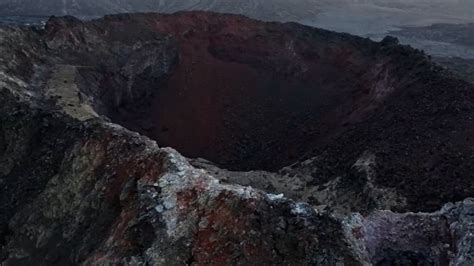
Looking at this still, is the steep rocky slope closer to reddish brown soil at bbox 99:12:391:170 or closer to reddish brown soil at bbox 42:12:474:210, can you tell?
reddish brown soil at bbox 99:12:391:170

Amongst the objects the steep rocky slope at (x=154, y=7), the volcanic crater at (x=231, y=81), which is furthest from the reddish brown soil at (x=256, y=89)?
the steep rocky slope at (x=154, y=7)

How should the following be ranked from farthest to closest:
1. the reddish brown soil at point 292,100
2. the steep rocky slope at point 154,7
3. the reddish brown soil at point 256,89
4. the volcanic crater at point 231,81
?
the steep rocky slope at point 154,7, the reddish brown soil at point 256,89, the volcanic crater at point 231,81, the reddish brown soil at point 292,100

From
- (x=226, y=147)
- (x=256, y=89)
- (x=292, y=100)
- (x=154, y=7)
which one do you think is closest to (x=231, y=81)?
(x=256, y=89)

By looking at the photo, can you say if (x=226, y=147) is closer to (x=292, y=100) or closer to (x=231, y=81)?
(x=292, y=100)

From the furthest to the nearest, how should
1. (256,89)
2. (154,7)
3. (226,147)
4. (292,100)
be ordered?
1. (154,7)
2. (256,89)
3. (292,100)
4. (226,147)

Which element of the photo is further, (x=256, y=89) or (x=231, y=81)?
(x=231, y=81)

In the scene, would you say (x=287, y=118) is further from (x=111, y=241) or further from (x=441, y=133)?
(x=111, y=241)

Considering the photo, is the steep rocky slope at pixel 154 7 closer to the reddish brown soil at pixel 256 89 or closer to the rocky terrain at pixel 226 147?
the reddish brown soil at pixel 256 89

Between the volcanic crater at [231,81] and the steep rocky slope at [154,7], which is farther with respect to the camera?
the steep rocky slope at [154,7]

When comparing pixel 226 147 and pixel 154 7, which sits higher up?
pixel 154 7
